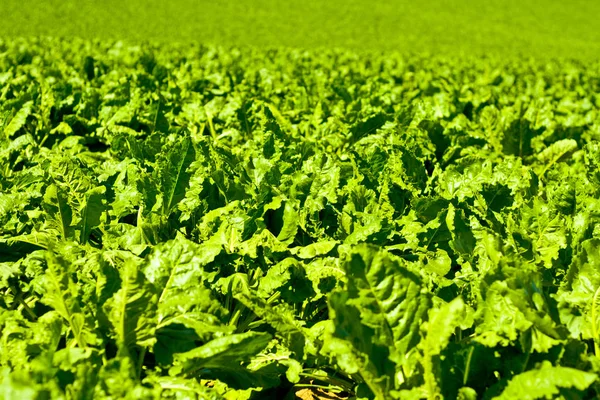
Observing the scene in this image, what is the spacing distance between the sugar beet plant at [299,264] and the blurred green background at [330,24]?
79.7 feet

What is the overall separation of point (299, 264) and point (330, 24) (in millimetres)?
35256

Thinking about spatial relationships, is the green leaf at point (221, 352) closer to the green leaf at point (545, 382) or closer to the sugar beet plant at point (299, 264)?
the sugar beet plant at point (299, 264)

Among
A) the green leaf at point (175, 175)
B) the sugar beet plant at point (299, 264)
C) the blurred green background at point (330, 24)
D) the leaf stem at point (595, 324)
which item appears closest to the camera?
the sugar beet plant at point (299, 264)

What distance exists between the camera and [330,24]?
35750 mm

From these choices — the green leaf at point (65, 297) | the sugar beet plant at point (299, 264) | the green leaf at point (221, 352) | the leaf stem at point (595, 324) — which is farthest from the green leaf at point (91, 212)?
the leaf stem at point (595, 324)

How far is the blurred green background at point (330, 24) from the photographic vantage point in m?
29.1

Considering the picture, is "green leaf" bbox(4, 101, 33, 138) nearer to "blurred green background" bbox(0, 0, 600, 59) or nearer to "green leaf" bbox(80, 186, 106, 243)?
"green leaf" bbox(80, 186, 106, 243)

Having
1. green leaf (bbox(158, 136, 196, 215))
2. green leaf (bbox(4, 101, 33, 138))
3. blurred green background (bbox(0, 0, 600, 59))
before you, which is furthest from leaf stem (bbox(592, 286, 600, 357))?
blurred green background (bbox(0, 0, 600, 59))

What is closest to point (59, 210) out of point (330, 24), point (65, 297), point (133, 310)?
point (65, 297)

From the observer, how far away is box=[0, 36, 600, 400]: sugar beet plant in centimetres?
186

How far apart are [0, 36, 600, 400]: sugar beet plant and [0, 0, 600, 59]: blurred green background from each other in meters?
24.3

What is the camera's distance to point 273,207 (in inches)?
104

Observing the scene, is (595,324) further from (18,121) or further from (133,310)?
(18,121)

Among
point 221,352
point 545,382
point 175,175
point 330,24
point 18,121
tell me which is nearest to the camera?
point 545,382
